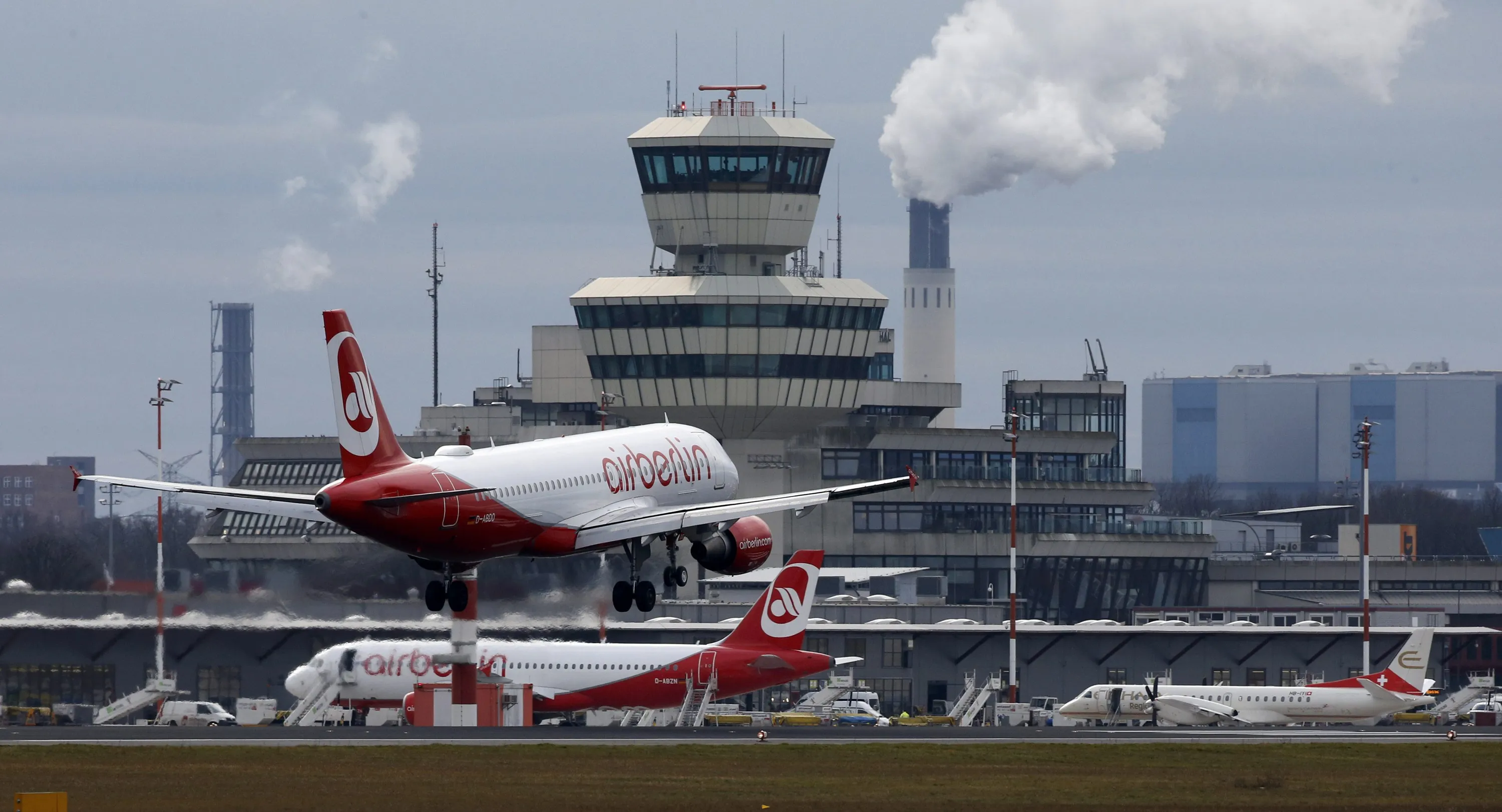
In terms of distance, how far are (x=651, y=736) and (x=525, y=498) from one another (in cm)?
3197

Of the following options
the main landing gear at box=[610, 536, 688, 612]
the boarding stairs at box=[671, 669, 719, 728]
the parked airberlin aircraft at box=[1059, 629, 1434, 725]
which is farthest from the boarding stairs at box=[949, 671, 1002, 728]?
the main landing gear at box=[610, 536, 688, 612]

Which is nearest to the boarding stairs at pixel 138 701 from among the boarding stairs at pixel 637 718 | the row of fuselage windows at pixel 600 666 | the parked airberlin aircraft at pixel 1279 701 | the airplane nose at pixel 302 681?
the airplane nose at pixel 302 681

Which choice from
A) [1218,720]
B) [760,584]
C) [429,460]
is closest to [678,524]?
[429,460]

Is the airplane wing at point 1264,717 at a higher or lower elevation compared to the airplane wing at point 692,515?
lower

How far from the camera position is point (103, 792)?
248ft

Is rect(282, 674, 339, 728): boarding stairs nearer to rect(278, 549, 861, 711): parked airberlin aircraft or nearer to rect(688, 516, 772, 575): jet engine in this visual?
rect(278, 549, 861, 711): parked airberlin aircraft

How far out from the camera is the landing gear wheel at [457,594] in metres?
75.7

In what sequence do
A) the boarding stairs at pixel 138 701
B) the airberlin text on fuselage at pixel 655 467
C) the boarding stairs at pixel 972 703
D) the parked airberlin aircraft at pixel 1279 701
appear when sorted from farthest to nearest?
the boarding stairs at pixel 972 703 → the parked airberlin aircraft at pixel 1279 701 → the boarding stairs at pixel 138 701 → the airberlin text on fuselage at pixel 655 467

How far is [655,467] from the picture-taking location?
8175 cm

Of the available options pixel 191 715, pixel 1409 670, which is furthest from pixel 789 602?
pixel 1409 670

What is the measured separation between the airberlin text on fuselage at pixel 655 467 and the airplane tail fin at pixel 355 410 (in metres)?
7.28

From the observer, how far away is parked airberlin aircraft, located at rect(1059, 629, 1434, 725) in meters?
134

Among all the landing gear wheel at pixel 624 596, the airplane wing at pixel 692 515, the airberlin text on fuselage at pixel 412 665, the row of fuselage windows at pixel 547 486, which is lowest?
the airberlin text on fuselage at pixel 412 665

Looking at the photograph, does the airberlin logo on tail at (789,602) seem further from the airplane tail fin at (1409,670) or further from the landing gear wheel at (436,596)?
the landing gear wheel at (436,596)
